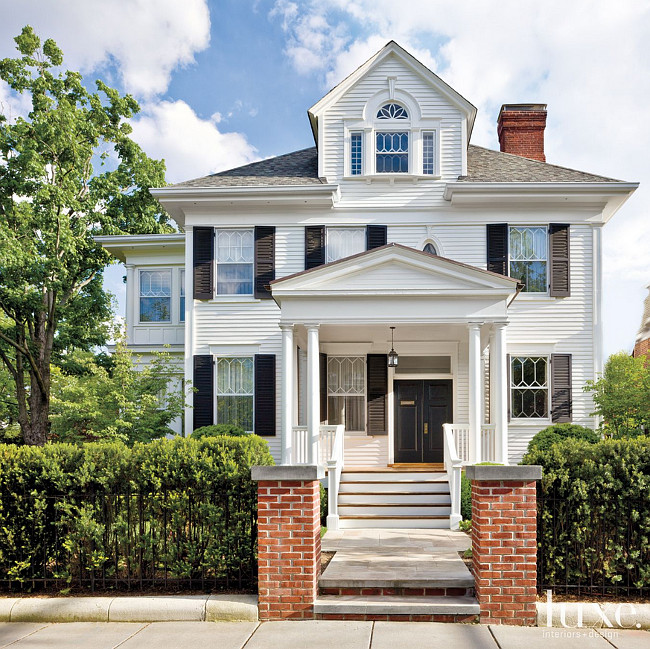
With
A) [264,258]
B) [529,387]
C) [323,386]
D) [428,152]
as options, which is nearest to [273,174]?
[264,258]

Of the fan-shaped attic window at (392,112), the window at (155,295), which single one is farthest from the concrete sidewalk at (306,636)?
the fan-shaped attic window at (392,112)

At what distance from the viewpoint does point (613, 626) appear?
22.0ft

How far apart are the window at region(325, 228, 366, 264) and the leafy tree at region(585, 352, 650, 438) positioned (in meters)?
6.23

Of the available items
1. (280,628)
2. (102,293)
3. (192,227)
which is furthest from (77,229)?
(280,628)

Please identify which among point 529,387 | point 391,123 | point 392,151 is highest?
point 391,123

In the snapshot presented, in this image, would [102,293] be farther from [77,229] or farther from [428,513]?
[428,513]

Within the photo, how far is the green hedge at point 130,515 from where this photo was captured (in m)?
7.52

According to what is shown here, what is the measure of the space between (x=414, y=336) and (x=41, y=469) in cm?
937

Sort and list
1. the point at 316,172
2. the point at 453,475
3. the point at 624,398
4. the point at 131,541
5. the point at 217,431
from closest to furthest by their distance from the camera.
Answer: the point at 131,541, the point at 453,475, the point at 624,398, the point at 217,431, the point at 316,172

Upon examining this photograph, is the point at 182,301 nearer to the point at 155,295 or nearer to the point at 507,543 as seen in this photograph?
the point at 155,295

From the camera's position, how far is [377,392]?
52.0ft

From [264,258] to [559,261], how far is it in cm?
700

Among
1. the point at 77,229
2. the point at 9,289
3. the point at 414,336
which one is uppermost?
the point at 77,229

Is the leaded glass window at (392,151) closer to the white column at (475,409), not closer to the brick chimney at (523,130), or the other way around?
the brick chimney at (523,130)
